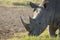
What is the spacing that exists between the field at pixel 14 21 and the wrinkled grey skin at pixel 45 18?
0.84 feet

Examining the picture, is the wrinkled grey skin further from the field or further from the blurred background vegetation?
the blurred background vegetation

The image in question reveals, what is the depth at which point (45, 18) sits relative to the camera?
10953mm

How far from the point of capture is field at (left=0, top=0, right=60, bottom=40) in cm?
1162

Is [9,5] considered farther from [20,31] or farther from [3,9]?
[20,31]

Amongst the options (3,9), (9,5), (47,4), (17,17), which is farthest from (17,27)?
(9,5)

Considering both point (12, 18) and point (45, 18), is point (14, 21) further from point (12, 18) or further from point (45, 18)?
point (45, 18)

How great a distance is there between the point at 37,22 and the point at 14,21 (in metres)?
4.77

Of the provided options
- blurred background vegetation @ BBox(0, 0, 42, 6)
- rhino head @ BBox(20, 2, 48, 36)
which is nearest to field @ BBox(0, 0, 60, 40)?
blurred background vegetation @ BBox(0, 0, 42, 6)

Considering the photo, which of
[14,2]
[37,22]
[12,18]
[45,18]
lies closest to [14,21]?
[12,18]

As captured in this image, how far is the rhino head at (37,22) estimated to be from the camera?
34.4 ft

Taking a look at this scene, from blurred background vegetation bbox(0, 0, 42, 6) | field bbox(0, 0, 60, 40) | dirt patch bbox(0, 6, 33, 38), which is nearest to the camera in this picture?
field bbox(0, 0, 60, 40)

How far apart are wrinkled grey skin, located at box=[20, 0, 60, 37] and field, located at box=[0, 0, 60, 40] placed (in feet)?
0.84

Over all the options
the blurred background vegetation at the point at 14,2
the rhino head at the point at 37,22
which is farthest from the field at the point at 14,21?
the rhino head at the point at 37,22

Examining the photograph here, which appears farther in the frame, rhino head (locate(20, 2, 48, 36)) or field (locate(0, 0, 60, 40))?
field (locate(0, 0, 60, 40))
